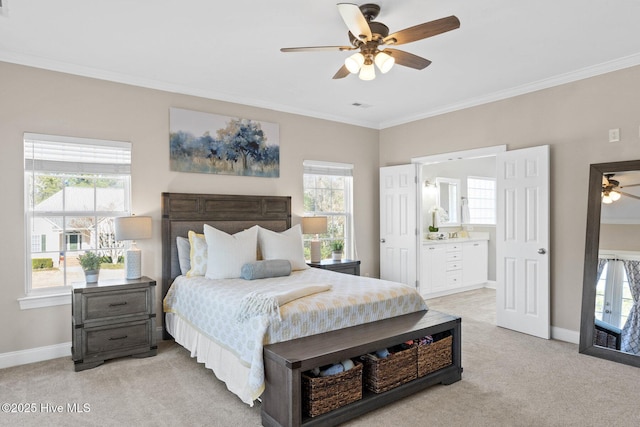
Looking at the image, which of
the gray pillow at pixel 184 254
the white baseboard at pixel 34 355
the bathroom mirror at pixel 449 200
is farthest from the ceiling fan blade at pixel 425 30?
the bathroom mirror at pixel 449 200

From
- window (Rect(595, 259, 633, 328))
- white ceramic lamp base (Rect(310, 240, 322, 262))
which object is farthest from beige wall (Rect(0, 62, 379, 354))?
window (Rect(595, 259, 633, 328))

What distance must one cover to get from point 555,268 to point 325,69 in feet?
10.5

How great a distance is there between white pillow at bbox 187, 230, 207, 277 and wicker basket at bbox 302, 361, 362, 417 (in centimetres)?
188

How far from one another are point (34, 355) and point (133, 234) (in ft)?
4.44

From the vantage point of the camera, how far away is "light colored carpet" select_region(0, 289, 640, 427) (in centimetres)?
258

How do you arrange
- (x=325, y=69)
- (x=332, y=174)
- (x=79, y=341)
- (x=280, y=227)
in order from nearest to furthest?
(x=79, y=341) → (x=325, y=69) → (x=280, y=227) → (x=332, y=174)

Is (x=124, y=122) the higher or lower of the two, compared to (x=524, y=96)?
lower

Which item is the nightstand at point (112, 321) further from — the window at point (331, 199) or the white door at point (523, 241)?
the white door at point (523, 241)

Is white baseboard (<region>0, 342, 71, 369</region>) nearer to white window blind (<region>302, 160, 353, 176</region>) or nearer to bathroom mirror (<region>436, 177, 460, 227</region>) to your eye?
white window blind (<region>302, 160, 353, 176</region>)

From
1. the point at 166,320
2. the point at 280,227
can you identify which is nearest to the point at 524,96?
the point at 280,227

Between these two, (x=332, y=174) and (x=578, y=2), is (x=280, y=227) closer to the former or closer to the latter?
(x=332, y=174)

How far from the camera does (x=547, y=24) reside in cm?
305

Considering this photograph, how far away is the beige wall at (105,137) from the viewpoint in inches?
140

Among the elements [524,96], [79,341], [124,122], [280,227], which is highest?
[524,96]
